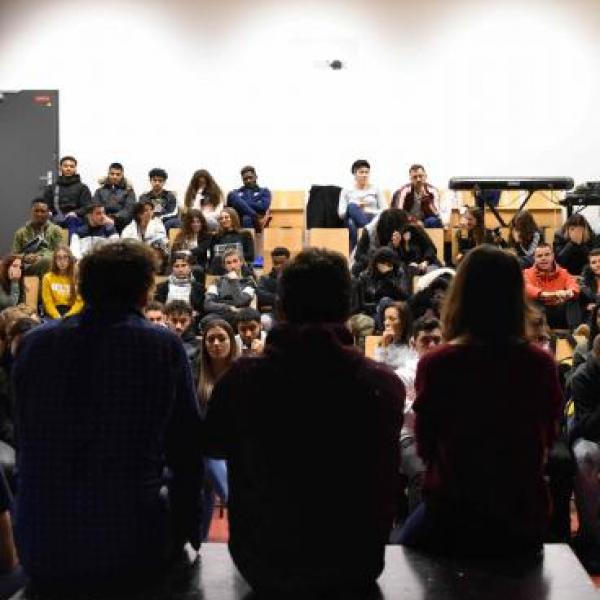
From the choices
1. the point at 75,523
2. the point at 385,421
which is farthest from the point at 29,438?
the point at 385,421

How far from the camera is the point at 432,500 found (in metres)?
2.26

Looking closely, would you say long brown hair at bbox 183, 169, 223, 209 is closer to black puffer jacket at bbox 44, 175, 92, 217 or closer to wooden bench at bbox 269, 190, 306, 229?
wooden bench at bbox 269, 190, 306, 229

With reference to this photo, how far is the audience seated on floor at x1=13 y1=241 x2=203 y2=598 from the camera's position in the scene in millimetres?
2035

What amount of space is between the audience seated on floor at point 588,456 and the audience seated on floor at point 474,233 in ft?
14.3

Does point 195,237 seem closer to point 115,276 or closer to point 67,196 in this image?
point 67,196

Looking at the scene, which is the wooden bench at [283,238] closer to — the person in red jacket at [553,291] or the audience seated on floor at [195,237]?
the audience seated on floor at [195,237]

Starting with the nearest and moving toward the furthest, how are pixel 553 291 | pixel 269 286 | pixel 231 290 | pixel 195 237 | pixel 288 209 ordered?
1. pixel 553 291
2. pixel 231 290
3. pixel 269 286
4. pixel 195 237
5. pixel 288 209

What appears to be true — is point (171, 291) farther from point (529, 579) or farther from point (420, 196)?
point (529, 579)

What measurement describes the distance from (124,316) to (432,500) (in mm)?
806

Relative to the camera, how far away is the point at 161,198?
33.4 feet

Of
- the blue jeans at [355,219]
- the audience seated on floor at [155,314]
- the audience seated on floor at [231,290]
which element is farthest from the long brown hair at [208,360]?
the blue jeans at [355,219]

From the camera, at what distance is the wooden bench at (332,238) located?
9484mm

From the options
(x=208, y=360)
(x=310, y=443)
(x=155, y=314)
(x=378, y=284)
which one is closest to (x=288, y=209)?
(x=378, y=284)

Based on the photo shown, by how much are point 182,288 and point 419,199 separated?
291cm
